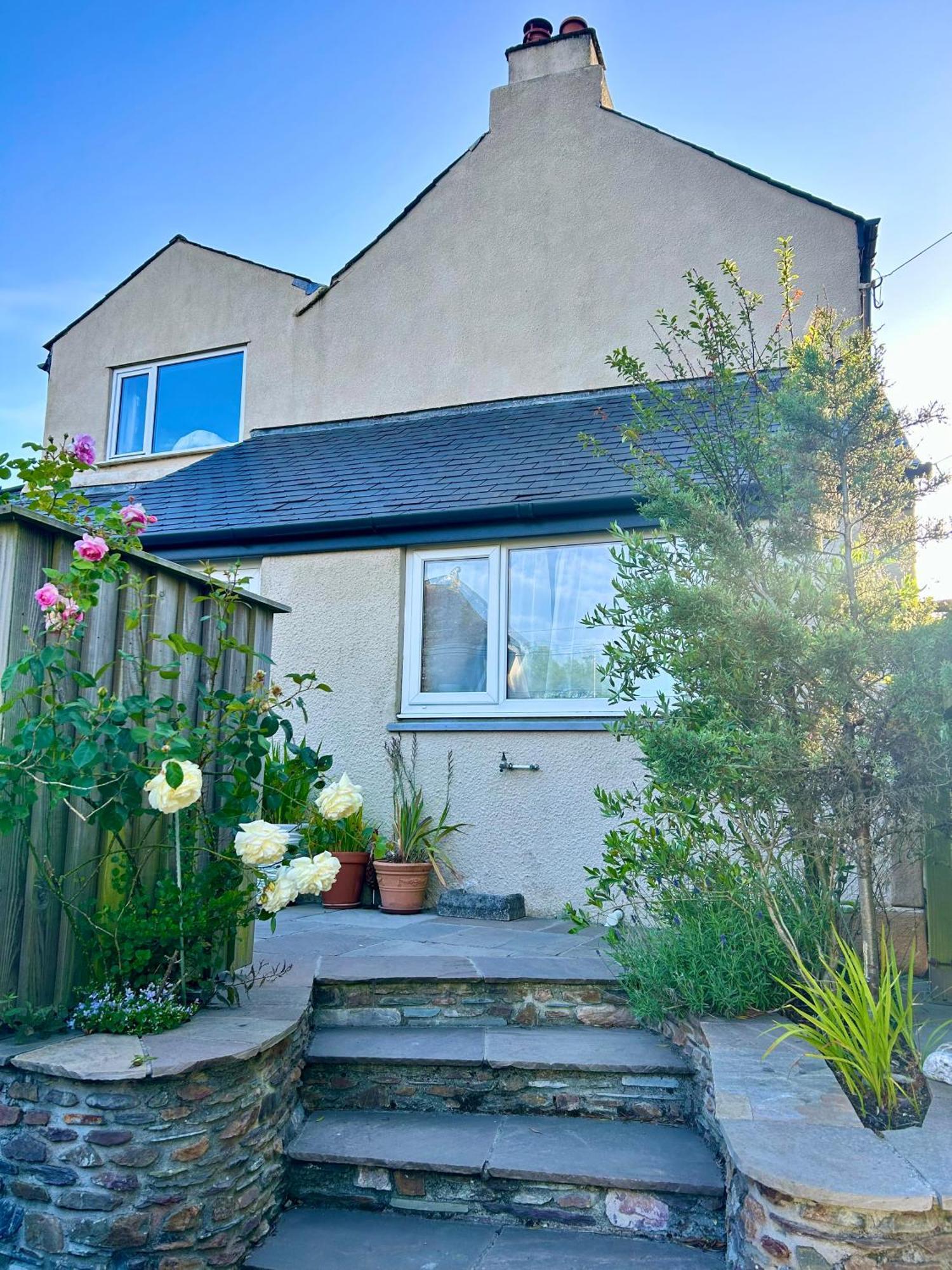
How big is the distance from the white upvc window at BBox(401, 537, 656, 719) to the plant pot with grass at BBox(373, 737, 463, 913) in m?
Answer: 0.42

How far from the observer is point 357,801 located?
11.6 feet

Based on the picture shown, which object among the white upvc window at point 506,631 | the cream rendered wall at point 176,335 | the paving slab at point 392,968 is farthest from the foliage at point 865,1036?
the cream rendered wall at point 176,335

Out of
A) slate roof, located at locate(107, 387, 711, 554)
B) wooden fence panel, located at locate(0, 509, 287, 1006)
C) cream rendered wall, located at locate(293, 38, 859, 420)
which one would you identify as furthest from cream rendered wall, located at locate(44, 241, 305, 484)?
wooden fence panel, located at locate(0, 509, 287, 1006)

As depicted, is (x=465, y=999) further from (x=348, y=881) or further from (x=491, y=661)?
(x=491, y=661)

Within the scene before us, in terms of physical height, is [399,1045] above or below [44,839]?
below

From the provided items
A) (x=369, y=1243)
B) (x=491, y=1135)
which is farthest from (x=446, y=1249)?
(x=491, y=1135)

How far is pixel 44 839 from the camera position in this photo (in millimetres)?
3117

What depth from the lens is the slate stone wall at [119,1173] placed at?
2707 millimetres

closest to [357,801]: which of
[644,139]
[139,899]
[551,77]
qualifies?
[139,899]

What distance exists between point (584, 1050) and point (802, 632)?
1798 millimetres

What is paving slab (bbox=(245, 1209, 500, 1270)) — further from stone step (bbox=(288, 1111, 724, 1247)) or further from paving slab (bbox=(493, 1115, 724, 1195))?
paving slab (bbox=(493, 1115, 724, 1195))

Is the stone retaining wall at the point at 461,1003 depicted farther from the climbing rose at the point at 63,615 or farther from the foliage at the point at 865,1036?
the climbing rose at the point at 63,615

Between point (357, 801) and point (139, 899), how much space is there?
84 centimetres

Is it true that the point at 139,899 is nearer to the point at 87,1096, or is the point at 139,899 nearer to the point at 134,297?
the point at 87,1096
